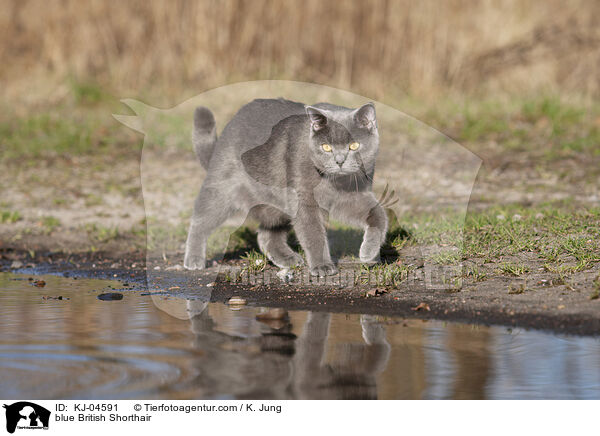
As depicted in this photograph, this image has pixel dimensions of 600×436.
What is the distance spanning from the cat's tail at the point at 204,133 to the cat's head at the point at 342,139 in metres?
1.05

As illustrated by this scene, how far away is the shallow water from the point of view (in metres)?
3.25

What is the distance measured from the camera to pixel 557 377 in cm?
337

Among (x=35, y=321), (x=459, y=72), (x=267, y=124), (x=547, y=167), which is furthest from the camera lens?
(x=459, y=72)

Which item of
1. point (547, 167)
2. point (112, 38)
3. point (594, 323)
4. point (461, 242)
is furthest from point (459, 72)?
point (594, 323)

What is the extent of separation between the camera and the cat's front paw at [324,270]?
5.20 metres

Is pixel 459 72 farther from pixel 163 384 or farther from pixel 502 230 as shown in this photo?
pixel 163 384

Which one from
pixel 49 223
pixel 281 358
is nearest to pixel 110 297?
pixel 281 358

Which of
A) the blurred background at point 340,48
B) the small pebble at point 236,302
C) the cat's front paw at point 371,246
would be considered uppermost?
the blurred background at point 340,48

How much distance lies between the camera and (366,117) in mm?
4988

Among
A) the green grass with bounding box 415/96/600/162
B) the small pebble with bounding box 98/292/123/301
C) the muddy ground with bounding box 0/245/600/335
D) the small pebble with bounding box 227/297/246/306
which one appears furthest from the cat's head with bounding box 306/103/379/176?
the green grass with bounding box 415/96/600/162

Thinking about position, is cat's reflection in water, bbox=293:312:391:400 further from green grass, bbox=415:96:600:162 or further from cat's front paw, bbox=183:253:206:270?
green grass, bbox=415:96:600:162

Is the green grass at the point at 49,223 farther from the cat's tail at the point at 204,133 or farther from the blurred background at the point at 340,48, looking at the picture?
the blurred background at the point at 340,48

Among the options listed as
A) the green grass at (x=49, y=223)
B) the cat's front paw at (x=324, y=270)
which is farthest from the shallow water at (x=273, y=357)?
the green grass at (x=49, y=223)
